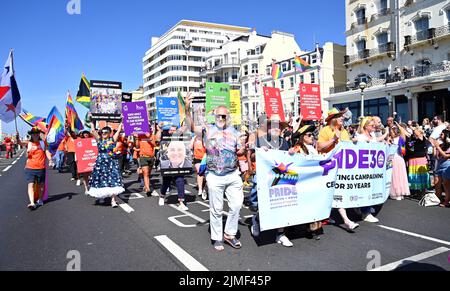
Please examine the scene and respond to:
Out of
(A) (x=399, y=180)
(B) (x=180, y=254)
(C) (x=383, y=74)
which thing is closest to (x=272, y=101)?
(A) (x=399, y=180)

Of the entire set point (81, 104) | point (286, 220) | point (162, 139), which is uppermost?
point (81, 104)

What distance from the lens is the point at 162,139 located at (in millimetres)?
7539

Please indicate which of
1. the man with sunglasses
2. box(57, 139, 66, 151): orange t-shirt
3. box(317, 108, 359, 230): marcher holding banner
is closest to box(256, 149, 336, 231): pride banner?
the man with sunglasses

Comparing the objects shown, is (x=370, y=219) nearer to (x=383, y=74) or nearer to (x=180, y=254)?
(x=180, y=254)

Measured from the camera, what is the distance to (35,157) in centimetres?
716

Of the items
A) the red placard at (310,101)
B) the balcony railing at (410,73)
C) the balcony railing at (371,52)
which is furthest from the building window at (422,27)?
the red placard at (310,101)

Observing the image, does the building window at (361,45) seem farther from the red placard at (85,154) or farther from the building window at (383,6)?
the red placard at (85,154)

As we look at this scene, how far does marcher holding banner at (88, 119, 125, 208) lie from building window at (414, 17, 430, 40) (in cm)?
2835

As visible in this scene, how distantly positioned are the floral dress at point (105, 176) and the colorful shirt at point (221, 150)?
137 inches

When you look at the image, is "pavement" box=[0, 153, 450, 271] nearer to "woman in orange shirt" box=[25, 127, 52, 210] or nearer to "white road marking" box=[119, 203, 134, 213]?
"white road marking" box=[119, 203, 134, 213]

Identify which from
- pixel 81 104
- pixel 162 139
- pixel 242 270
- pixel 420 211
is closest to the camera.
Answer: pixel 242 270
